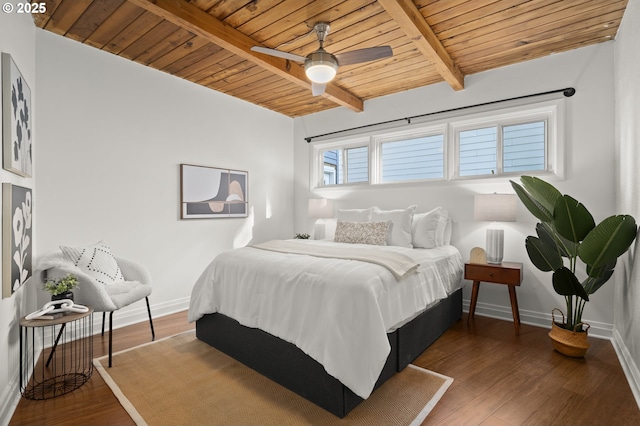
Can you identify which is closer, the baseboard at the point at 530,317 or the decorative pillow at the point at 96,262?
the decorative pillow at the point at 96,262

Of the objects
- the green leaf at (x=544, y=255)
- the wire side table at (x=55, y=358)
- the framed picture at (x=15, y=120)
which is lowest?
the wire side table at (x=55, y=358)

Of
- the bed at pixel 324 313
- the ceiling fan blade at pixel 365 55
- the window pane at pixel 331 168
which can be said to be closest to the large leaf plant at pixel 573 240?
the bed at pixel 324 313

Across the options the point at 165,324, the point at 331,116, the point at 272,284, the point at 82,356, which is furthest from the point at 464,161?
the point at 82,356

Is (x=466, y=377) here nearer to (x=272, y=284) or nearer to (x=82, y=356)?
(x=272, y=284)

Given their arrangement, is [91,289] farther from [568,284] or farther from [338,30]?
[568,284]

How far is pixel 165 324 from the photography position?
322cm

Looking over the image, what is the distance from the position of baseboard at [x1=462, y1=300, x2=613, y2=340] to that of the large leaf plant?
16.8 inches

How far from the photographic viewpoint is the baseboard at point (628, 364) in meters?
1.98

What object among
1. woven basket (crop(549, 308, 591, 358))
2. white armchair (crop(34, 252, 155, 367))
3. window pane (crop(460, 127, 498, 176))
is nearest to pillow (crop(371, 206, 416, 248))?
window pane (crop(460, 127, 498, 176))

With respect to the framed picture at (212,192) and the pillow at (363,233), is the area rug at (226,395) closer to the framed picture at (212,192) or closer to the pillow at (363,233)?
the pillow at (363,233)

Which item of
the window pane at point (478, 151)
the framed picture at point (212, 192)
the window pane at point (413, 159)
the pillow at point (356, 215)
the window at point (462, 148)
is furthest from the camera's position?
the window pane at point (413, 159)

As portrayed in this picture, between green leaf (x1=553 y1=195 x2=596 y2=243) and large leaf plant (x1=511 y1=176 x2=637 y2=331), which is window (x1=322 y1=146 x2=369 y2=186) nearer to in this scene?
large leaf plant (x1=511 y1=176 x2=637 y2=331)

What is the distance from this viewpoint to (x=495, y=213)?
3.11 m

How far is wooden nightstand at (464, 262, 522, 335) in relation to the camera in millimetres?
2908
